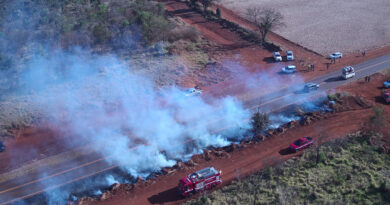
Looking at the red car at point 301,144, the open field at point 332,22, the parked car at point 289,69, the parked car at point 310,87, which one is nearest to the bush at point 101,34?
the parked car at point 289,69

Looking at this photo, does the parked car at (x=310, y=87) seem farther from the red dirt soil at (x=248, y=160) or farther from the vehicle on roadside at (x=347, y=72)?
the red dirt soil at (x=248, y=160)

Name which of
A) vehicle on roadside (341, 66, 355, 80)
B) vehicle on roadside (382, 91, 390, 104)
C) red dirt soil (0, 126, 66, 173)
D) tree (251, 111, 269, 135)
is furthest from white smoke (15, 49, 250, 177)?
vehicle on roadside (382, 91, 390, 104)

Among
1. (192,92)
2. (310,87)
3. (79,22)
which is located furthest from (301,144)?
(79,22)

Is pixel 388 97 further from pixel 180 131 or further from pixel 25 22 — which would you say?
pixel 25 22

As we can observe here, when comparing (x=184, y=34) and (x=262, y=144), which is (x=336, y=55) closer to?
(x=184, y=34)

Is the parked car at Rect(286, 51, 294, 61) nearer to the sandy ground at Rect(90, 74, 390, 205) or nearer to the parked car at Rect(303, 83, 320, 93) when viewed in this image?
the parked car at Rect(303, 83, 320, 93)

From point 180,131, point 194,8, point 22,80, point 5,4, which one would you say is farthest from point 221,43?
point 5,4
